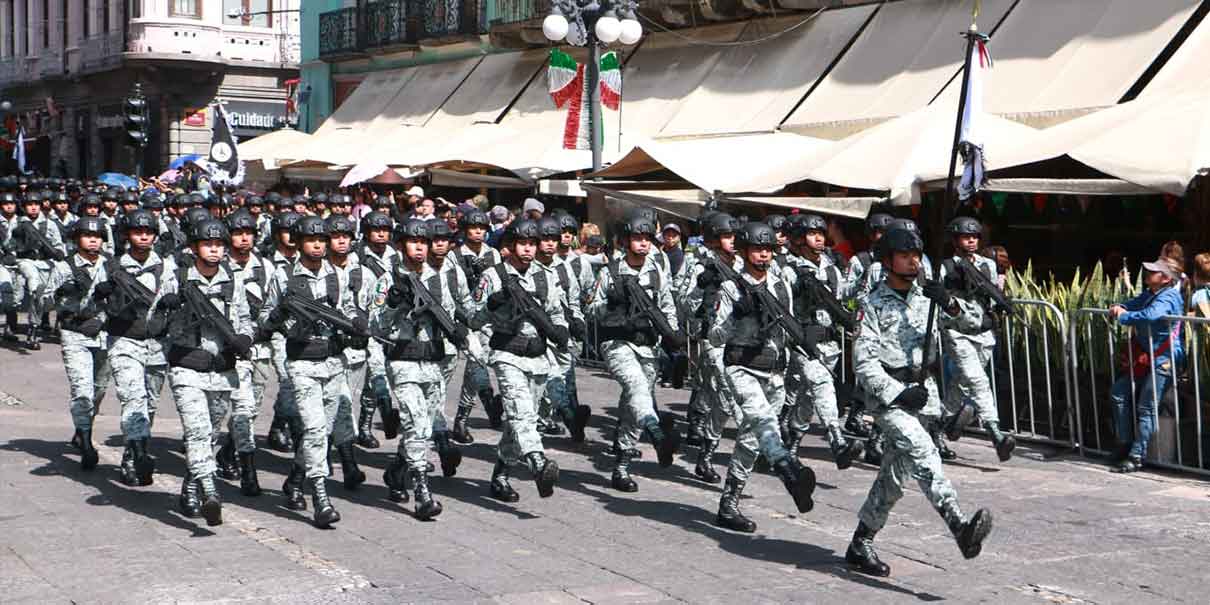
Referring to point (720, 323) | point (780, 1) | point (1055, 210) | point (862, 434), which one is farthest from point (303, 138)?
point (720, 323)

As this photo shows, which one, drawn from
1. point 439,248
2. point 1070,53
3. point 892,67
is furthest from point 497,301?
point 892,67

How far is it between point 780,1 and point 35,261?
10.4m

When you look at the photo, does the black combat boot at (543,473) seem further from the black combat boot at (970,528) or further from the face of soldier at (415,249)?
the black combat boot at (970,528)

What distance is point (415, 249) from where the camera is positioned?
34.7 feet

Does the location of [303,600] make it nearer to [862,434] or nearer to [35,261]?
[862,434]

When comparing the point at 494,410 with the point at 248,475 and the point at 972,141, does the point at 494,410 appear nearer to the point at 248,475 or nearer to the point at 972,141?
the point at 248,475

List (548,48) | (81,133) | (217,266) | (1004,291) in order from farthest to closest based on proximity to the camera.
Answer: (81,133) < (548,48) < (1004,291) < (217,266)

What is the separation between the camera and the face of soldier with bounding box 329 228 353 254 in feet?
33.6

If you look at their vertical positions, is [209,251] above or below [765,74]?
below

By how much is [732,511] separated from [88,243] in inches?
209

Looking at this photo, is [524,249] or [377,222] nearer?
[524,249]

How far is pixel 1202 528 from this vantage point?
935 centimetres

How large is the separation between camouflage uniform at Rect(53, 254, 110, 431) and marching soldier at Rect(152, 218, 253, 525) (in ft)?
5.67

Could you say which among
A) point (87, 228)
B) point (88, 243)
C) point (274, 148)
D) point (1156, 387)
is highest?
point (274, 148)
